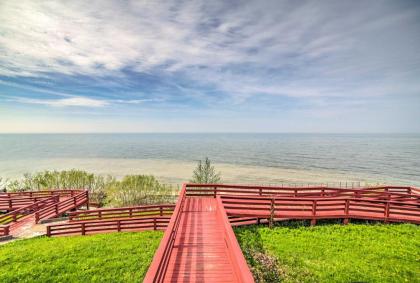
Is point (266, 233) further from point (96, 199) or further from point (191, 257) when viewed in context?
point (96, 199)

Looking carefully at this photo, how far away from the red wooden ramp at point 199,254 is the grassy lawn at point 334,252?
1.29m

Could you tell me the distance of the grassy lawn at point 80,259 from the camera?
7984 millimetres

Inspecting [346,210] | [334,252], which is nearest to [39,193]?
[334,252]

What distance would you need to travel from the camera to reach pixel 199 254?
7.28m

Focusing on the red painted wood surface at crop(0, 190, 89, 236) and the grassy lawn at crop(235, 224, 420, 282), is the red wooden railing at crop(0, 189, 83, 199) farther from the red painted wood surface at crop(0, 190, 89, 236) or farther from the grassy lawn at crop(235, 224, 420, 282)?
the grassy lawn at crop(235, 224, 420, 282)

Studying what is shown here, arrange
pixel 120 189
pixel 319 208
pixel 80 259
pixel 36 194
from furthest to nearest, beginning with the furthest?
pixel 120 189 < pixel 36 194 < pixel 319 208 < pixel 80 259

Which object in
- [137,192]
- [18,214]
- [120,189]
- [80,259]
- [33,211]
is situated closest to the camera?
[80,259]

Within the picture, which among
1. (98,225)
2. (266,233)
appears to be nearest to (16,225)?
(98,225)

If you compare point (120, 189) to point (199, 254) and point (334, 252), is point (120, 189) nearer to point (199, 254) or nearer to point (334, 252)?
point (199, 254)

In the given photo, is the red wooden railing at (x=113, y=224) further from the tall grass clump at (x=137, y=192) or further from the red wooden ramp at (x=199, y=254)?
the tall grass clump at (x=137, y=192)

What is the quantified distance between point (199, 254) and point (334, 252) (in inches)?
206

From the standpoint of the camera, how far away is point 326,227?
11.2 m

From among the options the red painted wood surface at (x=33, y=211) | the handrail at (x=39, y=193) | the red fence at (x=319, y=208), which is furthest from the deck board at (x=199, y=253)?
the handrail at (x=39, y=193)

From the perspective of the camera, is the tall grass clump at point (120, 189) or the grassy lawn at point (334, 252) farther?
the tall grass clump at point (120, 189)
